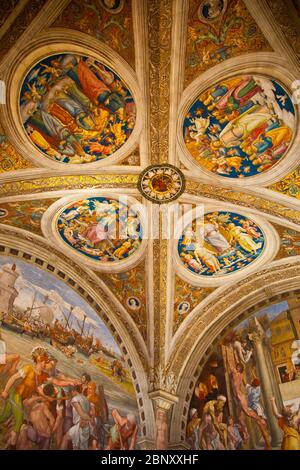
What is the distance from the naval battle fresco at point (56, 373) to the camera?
11.2 metres

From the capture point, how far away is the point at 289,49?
Answer: 9266 millimetres

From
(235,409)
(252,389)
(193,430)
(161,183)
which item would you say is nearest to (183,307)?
(252,389)

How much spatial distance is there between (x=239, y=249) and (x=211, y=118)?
416cm

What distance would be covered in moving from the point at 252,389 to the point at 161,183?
597 centimetres

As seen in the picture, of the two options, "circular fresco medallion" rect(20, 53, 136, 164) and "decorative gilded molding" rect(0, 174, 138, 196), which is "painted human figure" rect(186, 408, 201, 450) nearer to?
"decorative gilded molding" rect(0, 174, 138, 196)

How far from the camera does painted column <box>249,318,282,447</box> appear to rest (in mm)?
11930

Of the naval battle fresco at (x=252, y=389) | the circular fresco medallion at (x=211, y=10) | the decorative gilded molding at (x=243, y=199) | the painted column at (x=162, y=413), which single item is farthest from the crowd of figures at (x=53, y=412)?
the circular fresco medallion at (x=211, y=10)

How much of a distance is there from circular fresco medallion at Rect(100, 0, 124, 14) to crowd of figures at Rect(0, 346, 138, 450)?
7965mm

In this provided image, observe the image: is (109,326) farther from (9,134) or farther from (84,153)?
(9,134)

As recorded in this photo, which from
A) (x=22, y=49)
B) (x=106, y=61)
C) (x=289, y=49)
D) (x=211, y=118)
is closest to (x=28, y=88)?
(x=22, y=49)

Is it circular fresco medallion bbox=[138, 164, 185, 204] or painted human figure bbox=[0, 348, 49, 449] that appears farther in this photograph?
circular fresco medallion bbox=[138, 164, 185, 204]

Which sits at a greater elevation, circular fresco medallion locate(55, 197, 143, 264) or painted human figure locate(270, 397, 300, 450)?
circular fresco medallion locate(55, 197, 143, 264)

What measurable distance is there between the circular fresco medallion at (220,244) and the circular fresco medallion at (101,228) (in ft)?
4.84

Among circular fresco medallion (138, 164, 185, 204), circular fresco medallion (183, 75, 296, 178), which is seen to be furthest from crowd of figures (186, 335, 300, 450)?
circular fresco medallion (183, 75, 296, 178)
